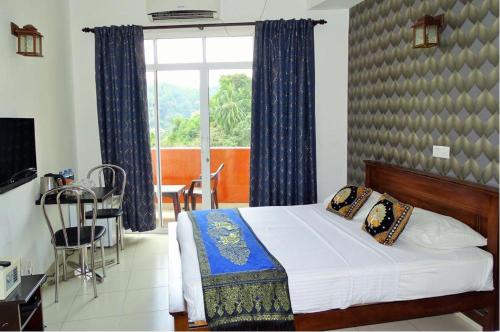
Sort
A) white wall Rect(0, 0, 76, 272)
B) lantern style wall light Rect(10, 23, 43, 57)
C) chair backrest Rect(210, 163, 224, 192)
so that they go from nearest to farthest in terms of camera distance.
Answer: white wall Rect(0, 0, 76, 272) < lantern style wall light Rect(10, 23, 43, 57) < chair backrest Rect(210, 163, 224, 192)

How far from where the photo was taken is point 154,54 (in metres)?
4.81

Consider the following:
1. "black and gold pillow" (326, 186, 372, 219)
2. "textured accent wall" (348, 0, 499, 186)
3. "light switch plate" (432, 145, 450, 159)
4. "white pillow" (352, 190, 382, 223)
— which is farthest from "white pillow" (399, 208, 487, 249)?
"black and gold pillow" (326, 186, 372, 219)

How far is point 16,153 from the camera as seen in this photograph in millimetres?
3088

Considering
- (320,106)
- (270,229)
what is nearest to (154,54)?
(320,106)

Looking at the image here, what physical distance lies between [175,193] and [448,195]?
3.14 metres

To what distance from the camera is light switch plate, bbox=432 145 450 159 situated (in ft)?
9.69

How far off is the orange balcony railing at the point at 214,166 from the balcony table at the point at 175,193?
5 centimetres

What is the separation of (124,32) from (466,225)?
3.78 metres

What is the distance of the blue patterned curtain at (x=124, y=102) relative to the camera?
446cm

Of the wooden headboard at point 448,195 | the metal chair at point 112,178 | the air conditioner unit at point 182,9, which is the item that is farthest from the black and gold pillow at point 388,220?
the metal chair at point 112,178

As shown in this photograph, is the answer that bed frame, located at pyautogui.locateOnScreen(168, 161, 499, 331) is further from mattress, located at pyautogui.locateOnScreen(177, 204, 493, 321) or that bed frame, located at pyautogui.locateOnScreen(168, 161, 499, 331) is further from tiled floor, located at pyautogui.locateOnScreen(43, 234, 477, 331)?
tiled floor, located at pyautogui.locateOnScreen(43, 234, 477, 331)

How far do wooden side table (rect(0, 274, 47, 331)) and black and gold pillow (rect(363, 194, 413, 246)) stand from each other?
2226 mm

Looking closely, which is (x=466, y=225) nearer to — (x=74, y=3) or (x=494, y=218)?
(x=494, y=218)

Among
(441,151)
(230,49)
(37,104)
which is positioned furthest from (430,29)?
(37,104)
